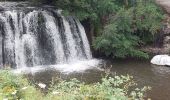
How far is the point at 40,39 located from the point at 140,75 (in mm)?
4833

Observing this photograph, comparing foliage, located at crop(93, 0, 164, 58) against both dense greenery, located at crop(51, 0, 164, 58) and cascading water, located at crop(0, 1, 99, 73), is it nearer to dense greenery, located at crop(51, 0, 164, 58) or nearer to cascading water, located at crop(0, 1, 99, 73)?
dense greenery, located at crop(51, 0, 164, 58)

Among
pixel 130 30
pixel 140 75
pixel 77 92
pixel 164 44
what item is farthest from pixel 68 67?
pixel 77 92

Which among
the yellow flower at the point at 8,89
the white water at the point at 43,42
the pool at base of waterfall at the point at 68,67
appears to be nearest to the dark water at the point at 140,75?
the pool at base of waterfall at the point at 68,67

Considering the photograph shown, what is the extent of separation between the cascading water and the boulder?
2.99 metres

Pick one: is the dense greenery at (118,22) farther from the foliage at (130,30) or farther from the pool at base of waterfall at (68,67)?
the pool at base of waterfall at (68,67)

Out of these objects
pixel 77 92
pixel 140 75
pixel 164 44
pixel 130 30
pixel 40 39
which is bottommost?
pixel 140 75

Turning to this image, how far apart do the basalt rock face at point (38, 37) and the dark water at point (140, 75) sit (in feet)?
5.74

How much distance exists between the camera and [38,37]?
58.5 feet

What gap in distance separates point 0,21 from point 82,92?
11.3 meters

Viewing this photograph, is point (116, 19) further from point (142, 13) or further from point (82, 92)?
point (82, 92)

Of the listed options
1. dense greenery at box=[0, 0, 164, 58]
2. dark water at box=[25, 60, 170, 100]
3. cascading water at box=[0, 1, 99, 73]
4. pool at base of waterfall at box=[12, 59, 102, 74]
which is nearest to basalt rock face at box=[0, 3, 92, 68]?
cascading water at box=[0, 1, 99, 73]

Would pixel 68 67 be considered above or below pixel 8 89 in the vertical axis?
below

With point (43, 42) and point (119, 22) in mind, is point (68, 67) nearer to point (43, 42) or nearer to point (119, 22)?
point (43, 42)

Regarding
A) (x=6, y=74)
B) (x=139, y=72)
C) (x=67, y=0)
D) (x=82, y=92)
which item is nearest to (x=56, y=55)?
(x=67, y=0)
